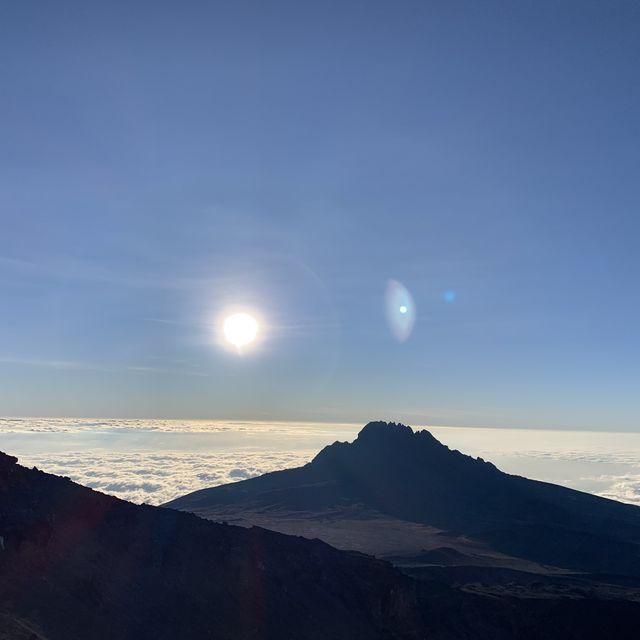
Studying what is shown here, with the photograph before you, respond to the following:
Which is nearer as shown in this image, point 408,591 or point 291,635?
point 291,635

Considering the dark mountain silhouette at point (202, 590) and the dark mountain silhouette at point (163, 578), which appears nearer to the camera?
the dark mountain silhouette at point (163, 578)

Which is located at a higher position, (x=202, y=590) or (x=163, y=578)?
(x=163, y=578)

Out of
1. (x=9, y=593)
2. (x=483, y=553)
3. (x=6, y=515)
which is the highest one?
(x=6, y=515)

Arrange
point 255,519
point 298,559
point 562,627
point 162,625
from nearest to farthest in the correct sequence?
1. point 162,625
2. point 298,559
3. point 562,627
4. point 255,519

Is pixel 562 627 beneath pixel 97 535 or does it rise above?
beneath

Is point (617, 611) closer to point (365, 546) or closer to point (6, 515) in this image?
point (365, 546)

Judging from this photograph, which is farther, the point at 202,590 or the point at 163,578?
the point at 202,590

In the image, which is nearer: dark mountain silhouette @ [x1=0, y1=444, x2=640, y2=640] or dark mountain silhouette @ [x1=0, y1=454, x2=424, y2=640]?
dark mountain silhouette @ [x1=0, y1=454, x2=424, y2=640]

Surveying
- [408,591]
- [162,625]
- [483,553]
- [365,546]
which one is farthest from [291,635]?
[483,553]
